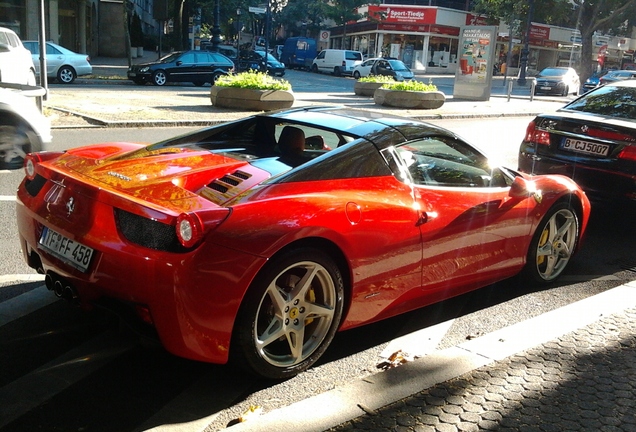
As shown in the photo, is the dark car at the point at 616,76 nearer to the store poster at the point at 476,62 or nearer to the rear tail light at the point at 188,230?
the store poster at the point at 476,62

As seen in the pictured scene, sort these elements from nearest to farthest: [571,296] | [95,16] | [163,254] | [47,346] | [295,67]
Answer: [163,254], [47,346], [571,296], [95,16], [295,67]

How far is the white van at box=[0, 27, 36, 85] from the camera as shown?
13.9 meters

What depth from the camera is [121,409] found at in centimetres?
308

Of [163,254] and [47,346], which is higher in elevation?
[163,254]

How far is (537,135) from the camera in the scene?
7.43m

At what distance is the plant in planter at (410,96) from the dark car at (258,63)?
18.0 metres

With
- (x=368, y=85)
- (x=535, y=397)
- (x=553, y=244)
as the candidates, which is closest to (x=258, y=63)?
(x=368, y=85)

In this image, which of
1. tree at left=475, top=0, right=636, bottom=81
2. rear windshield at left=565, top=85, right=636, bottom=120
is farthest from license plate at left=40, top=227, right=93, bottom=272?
tree at left=475, top=0, right=636, bottom=81

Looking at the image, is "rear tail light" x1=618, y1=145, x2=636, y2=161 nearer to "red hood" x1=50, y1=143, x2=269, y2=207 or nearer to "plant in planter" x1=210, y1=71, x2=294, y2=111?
"red hood" x1=50, y1=143, x2=269, y2=207

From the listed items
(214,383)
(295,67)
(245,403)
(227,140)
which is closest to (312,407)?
(245,403)

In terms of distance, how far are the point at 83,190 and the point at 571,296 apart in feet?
11.8

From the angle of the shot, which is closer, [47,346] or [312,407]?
[312,407]

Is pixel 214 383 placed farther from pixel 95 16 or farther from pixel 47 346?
pixel 95 16

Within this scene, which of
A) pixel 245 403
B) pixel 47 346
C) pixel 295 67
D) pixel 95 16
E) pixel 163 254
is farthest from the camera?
pixel 295 67
